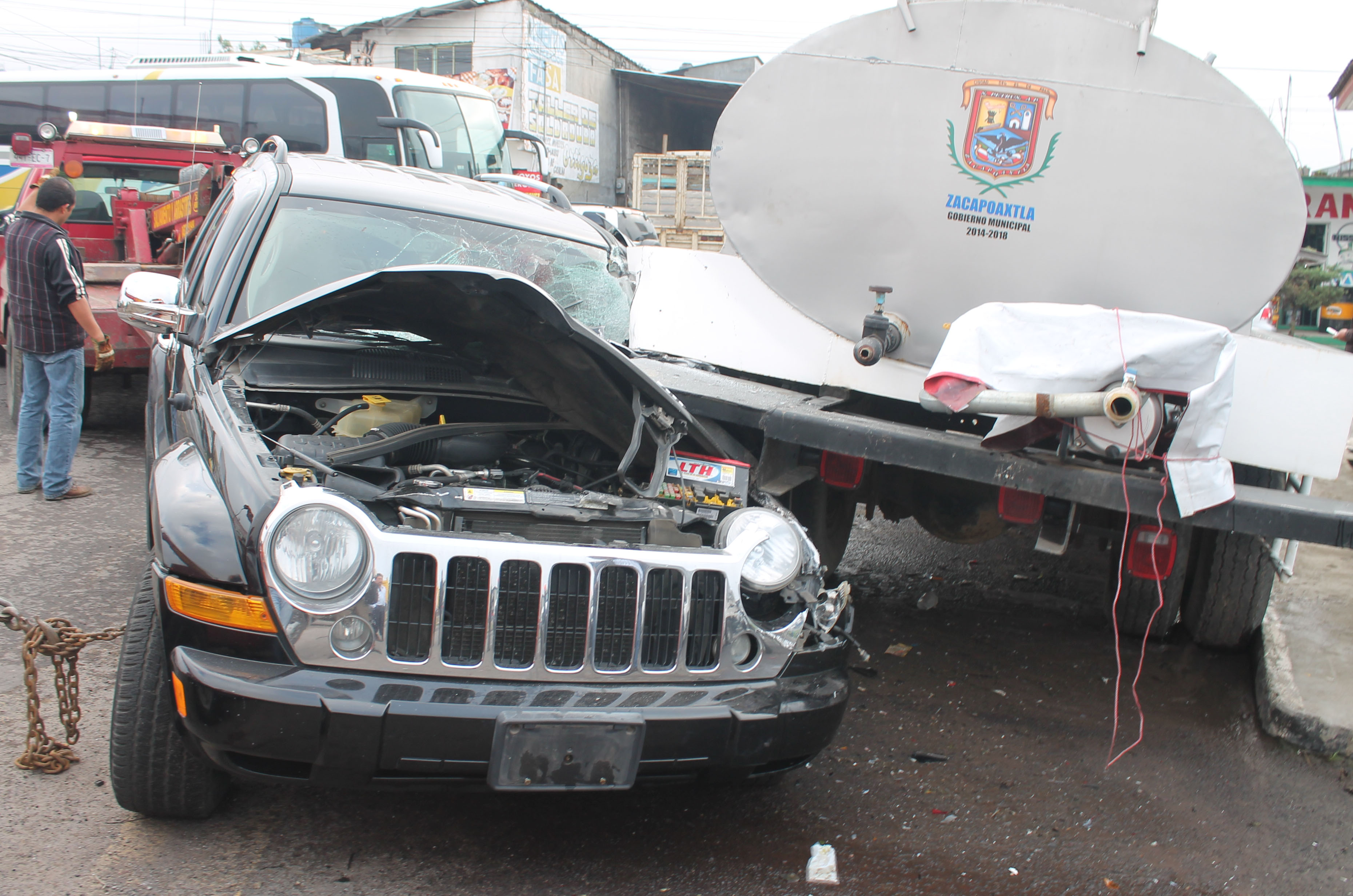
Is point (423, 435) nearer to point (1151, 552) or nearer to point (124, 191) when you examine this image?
point (1151, 552)

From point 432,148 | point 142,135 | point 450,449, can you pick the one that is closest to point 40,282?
point 450,449

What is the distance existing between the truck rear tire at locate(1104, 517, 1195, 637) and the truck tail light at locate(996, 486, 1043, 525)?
3.64 feet

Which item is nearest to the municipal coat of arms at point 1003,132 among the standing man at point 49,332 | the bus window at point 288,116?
the standing man at point 49,332

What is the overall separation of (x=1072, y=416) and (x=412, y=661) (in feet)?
6.38

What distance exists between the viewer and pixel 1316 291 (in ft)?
44.5

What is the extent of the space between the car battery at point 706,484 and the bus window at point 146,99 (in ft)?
52.3

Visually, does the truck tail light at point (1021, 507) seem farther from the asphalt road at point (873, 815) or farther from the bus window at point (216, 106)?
the bus window at point (216, 106)

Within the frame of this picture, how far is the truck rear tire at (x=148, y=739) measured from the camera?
245 centimetres

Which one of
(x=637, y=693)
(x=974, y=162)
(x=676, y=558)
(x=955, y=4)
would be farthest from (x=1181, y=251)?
(x=637, y=693)

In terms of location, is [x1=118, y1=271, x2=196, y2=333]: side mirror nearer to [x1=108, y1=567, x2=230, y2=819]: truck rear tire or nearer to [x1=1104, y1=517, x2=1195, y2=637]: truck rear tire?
[x1=108, y1=567, x2=230, y2=819]: truck rear tire

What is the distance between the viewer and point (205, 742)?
7.22ft

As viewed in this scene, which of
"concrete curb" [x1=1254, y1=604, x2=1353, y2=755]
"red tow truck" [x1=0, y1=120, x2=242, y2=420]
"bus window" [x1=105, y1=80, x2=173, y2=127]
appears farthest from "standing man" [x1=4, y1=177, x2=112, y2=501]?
"bus window" [x1=105, y1=80, x2=173, y2=127]

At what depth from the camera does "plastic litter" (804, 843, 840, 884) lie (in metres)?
2.58

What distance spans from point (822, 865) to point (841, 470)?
1493 millimetres
